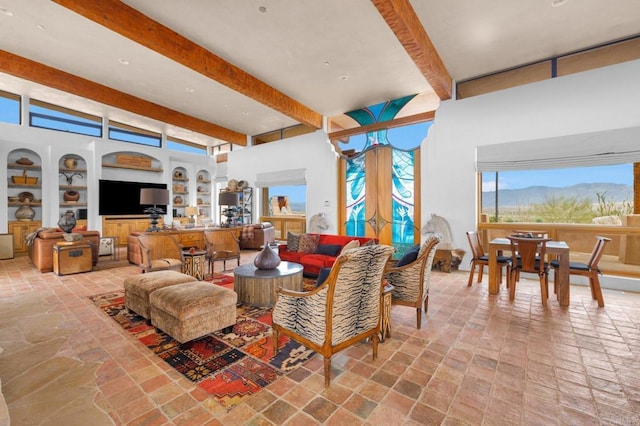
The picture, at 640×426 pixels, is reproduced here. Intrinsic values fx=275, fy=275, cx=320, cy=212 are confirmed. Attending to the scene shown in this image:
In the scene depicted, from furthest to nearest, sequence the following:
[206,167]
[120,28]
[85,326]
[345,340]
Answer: [206,167] → [120,28] → [85,326] → [345,340]

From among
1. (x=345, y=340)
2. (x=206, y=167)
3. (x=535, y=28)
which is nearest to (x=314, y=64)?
(x=535, y=28)

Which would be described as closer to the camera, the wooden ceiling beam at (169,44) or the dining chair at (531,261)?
the wooden ceiling beam at (169,44)

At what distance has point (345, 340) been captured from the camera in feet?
6.44

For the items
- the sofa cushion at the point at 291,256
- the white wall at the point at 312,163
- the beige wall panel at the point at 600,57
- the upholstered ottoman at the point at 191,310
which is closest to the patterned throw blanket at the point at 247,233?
the white wall at the point at 312,163

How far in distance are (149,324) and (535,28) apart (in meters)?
6.06

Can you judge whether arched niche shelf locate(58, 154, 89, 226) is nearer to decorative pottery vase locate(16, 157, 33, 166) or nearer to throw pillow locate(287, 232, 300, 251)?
decorative pottery vase locate(16, 157, 33, 166)

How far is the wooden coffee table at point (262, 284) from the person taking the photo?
326 cm

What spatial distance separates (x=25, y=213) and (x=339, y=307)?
9.43 metres

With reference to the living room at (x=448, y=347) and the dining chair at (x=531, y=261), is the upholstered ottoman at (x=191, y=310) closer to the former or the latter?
the living room at (x=448, y=347)

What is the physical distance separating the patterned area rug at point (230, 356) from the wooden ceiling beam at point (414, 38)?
3488mm

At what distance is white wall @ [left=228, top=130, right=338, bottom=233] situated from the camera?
712 cm

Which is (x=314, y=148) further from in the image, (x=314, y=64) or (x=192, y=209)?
(x=192, y=209)

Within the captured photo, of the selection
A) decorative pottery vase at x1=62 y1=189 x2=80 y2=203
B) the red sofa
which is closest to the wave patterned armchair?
the red sofa

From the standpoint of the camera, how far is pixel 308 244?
4.89m
